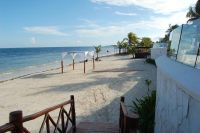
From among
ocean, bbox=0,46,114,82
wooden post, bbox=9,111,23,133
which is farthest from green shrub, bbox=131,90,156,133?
ocean, bbox=0,46,114,82

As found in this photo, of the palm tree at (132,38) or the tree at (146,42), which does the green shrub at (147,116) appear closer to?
the tree at (146,42)

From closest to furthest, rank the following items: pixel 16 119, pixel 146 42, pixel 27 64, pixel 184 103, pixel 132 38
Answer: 1. pixel 184 103
2. pixel 16 119
3. pixel 27 64
4. pixel 146 42
5. pixel 132 38

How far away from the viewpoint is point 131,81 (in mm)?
19078

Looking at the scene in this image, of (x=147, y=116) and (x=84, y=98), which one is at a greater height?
(x=147, y=116)

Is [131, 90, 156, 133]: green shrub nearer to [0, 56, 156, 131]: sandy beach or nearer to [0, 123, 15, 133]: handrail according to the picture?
[0, 56, 156, 131]: sandy beach

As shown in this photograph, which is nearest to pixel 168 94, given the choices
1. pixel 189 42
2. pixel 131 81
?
pixel 189 42

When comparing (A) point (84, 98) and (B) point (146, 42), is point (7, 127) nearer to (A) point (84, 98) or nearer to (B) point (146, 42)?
(A) point (84, 98)

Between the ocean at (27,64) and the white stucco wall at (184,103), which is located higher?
the white stucco wall at (184,103)

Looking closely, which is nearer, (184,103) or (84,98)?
(184,103)

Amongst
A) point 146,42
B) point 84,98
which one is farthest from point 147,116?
point 146,42

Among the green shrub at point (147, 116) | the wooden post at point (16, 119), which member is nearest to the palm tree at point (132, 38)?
the green shrub at point (147, 116)

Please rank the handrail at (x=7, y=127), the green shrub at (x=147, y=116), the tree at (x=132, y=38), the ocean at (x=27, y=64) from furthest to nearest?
the tree at (x=132, y=38) < the ocean at (x=27, y=64) < the green shrub at (x=147, y=116) < the handrail at (x=7, y=127)

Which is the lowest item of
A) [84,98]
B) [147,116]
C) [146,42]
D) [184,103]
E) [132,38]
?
[84,98]

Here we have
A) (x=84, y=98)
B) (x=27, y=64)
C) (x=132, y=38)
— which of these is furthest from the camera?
(x=132, y=38)
